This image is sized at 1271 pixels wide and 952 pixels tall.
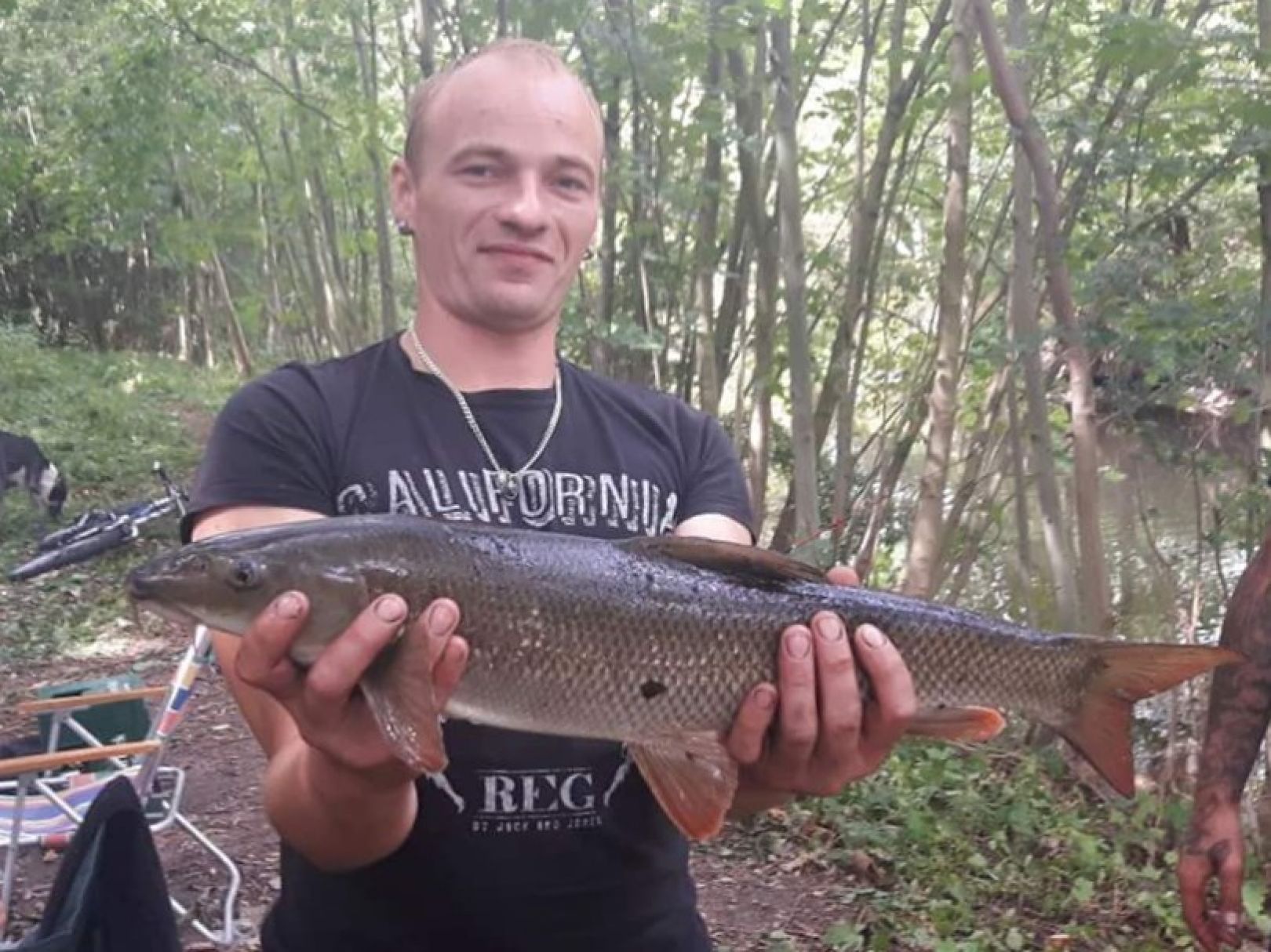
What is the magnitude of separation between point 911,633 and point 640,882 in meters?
0.64

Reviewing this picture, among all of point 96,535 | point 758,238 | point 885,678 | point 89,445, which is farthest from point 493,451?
point 89,445

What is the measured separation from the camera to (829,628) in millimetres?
2205

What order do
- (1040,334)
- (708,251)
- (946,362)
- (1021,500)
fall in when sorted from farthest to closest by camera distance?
(708,251)
(1021,500)
(946,362)
(1040,334)

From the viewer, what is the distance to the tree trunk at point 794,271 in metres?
7.78

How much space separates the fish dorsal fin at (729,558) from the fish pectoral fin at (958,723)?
334 mm

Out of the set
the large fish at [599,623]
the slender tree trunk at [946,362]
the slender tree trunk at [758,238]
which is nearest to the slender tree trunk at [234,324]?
the slender tree trunk at [758,238]

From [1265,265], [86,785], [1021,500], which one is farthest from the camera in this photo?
[1021,500]

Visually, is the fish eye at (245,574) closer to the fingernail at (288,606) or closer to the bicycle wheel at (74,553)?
the fingernail at (288,606)

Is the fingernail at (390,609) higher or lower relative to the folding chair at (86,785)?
higher

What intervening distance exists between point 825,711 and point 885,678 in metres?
0.12

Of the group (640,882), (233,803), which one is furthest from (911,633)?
(233,803)

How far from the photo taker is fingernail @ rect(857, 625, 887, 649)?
2.21 metres

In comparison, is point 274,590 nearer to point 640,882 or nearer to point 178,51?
point 640,882

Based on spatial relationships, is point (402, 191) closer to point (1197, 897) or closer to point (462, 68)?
point (462, 68)
